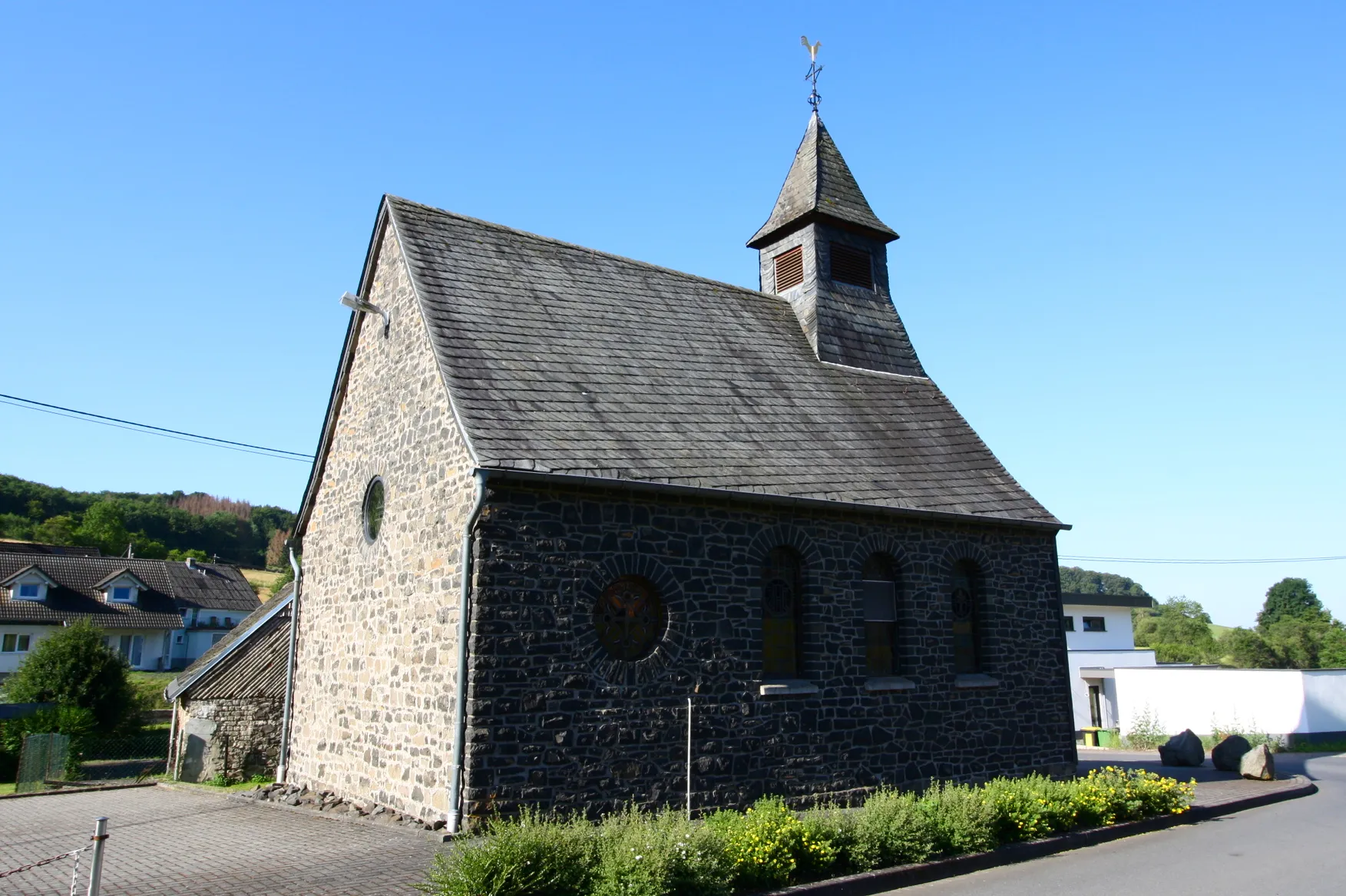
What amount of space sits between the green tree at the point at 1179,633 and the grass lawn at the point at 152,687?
6131 cm

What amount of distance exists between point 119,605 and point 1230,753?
52902mm

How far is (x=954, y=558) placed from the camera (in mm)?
14469

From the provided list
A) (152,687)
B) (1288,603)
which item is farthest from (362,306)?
(1288,603)

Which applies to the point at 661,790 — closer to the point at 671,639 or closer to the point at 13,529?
the point at 671,639

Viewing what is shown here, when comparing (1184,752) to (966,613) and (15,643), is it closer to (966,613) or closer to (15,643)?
(966,613)

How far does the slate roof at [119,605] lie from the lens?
45.7 metres

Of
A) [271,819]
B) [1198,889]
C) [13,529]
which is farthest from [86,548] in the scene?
[1198,889]

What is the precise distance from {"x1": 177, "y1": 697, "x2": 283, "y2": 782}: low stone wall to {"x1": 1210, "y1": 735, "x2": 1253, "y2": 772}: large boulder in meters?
17.9

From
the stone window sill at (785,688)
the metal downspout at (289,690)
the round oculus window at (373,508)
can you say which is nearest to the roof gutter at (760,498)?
the stone window sill at (785,688)

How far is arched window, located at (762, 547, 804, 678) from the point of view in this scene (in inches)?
482

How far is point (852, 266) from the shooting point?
19.5 metres

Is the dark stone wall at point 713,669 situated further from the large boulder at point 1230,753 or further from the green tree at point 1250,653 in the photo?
the green tree at point 1250,653

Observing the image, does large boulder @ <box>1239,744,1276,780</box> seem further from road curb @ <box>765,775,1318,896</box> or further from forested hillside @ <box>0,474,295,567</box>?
forested hillside @ <box>0,474,295,567</box>

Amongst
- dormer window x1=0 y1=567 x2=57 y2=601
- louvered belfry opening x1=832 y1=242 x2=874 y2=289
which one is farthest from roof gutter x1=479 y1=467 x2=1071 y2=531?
dormer window x1=0 y1=567 x2=57 y2=601
